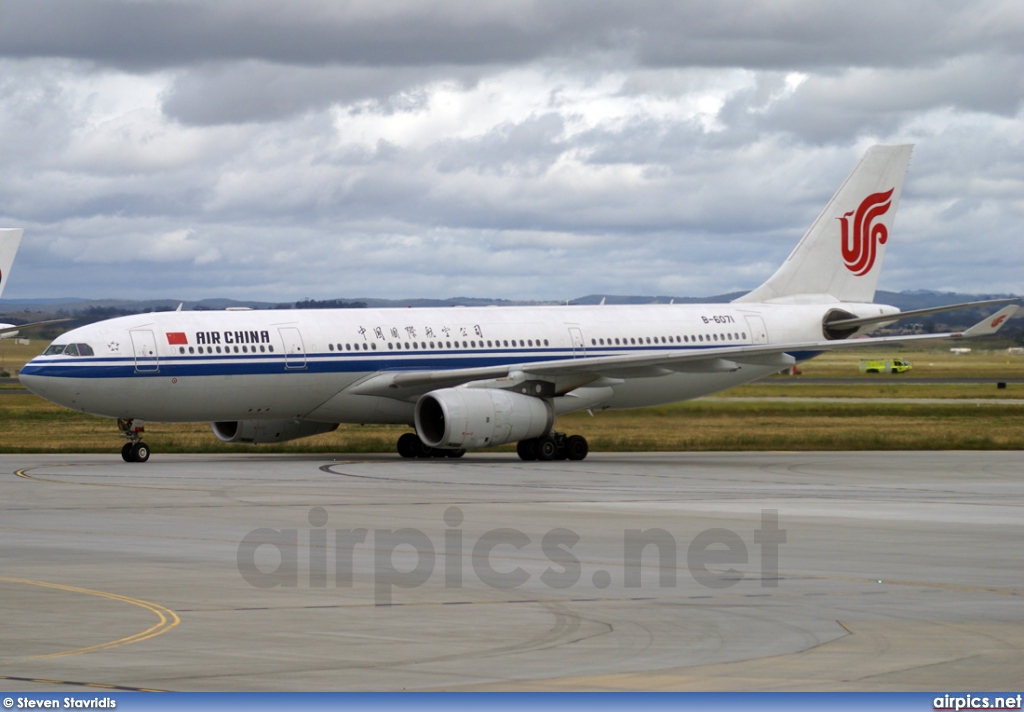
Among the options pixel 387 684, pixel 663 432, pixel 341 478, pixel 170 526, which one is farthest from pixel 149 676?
pixel 663 432

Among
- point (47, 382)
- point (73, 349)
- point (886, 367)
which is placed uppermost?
point (886, 367)

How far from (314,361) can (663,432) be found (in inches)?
664

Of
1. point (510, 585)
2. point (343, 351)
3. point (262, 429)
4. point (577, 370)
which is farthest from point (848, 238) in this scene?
point (510, 585)

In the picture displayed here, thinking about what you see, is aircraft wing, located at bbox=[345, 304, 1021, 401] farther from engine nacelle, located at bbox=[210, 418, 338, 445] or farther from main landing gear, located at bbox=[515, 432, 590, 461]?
engine nacelle, located at bbox=[210, 418, 338, 445]

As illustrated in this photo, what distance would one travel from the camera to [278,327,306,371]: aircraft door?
4075 cm

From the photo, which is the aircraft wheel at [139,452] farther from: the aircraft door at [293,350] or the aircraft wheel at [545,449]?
the aircraft wheel at [545,449]

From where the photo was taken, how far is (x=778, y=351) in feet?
142

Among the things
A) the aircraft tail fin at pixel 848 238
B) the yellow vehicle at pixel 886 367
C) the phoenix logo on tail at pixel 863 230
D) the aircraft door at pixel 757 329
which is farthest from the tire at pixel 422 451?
the yellow vehicle at pixel 886 367

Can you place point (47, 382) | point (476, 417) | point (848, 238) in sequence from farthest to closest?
point (848, 238)
point (476, 417)
point (47, 382)

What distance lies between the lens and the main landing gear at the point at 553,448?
139 feet

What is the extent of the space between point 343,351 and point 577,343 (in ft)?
24.5

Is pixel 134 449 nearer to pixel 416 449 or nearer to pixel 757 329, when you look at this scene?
pixel 416 449

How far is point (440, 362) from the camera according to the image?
43375 mm

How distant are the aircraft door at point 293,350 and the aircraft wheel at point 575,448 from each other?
7.59 m
